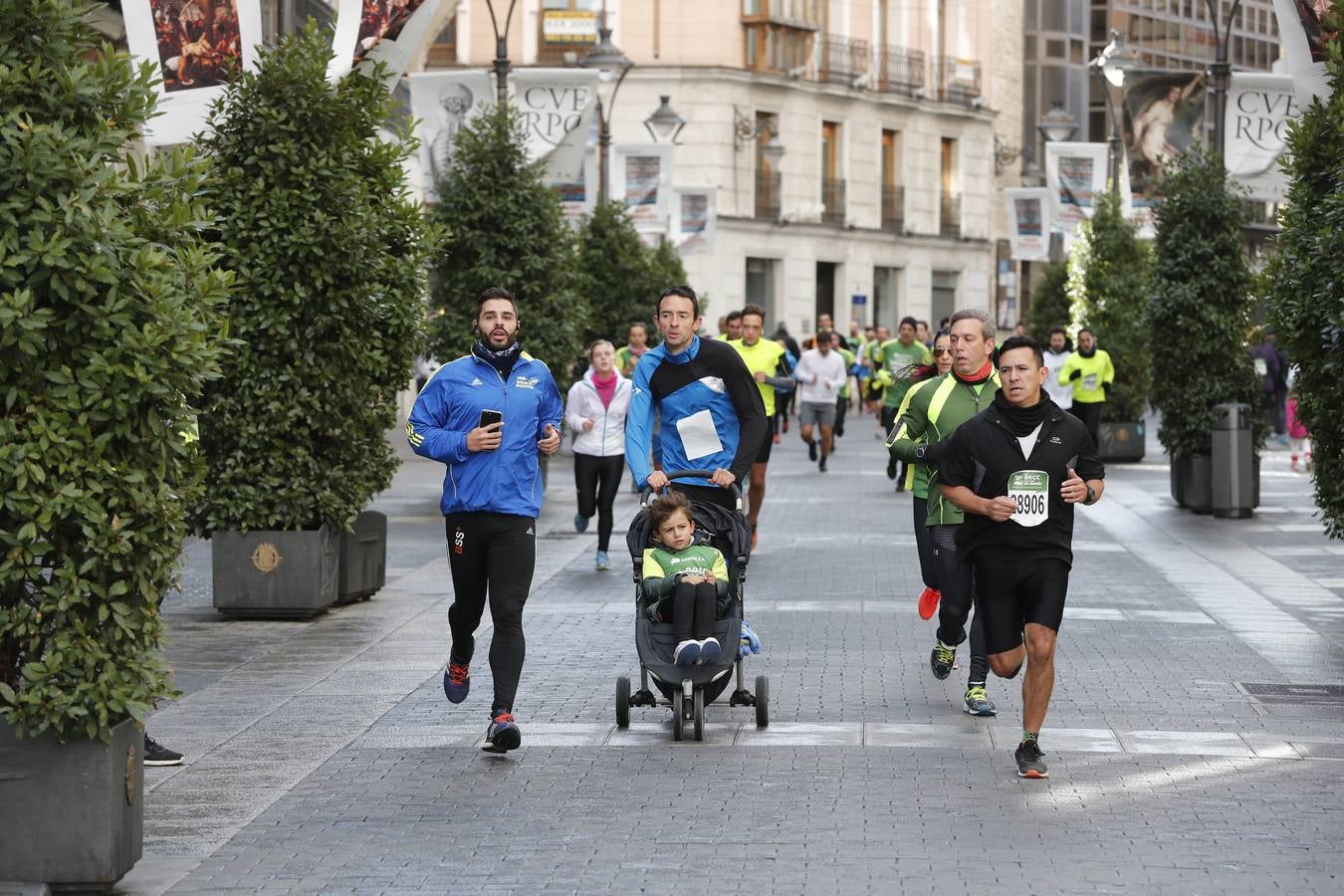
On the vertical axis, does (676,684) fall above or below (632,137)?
below

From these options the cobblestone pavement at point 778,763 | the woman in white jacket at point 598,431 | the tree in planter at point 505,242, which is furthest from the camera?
the tree in planter at point 505,242

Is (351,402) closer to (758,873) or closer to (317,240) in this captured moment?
(317,240)

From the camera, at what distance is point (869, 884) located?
22.5ft

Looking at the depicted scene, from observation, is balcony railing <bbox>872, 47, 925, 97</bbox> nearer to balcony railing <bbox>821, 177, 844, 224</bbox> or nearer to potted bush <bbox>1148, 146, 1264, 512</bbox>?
balcony railing <bbox>821, 177, 844, 224</bbox>

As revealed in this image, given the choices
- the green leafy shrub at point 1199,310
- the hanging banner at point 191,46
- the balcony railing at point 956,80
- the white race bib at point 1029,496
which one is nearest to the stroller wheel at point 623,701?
the white race bib at point 1029,496

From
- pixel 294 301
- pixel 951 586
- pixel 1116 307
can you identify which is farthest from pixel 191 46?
pixel 1116 307

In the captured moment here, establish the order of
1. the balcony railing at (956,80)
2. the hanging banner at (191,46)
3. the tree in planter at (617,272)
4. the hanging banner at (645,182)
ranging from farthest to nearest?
the balcony railing at (956,80), the hanging banner at (645,182), the tree in planter at (617,272), the hanging banner at (191,46)

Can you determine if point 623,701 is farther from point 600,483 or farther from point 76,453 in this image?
point 600,483

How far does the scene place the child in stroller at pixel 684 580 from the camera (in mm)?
9484

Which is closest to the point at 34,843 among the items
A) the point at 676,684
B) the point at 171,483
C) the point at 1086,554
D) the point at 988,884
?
the point at 171,483

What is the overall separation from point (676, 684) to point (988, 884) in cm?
282

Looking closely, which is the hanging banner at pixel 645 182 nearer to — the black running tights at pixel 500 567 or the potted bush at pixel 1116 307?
the potted bush at pixel 1116 307

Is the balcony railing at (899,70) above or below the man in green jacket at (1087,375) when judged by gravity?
above

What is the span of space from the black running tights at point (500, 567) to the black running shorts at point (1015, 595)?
1876 millimetres
